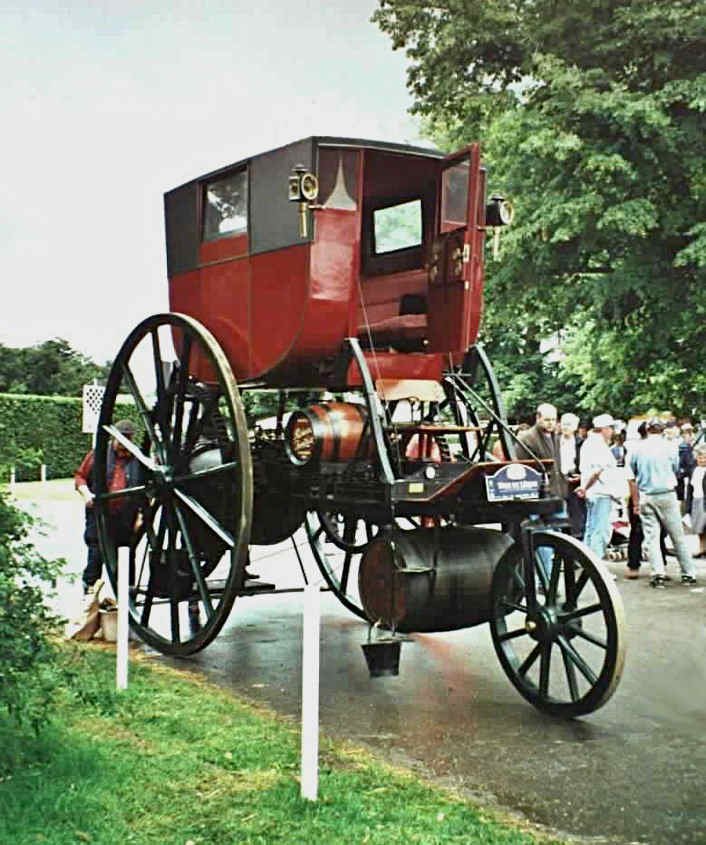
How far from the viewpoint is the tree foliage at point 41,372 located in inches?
1890

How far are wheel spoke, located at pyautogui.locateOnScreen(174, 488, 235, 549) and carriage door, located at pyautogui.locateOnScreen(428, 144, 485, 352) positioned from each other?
2.02m

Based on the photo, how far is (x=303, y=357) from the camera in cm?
759

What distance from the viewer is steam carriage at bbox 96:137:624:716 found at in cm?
677

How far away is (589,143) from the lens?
770 inches

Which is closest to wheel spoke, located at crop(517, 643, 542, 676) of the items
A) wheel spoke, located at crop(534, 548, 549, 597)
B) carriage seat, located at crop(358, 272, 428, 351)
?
wheel spoke, located at crop(534, 548, 549, 597)

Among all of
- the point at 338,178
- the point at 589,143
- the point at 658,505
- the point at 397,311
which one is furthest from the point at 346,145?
the point at 589,143

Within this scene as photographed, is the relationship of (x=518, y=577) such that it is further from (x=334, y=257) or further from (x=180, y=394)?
(x=180, y=394)

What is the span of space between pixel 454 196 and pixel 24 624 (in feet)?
14.7

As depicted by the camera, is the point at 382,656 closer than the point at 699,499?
Yes

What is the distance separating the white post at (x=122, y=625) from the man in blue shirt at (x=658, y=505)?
6.72m

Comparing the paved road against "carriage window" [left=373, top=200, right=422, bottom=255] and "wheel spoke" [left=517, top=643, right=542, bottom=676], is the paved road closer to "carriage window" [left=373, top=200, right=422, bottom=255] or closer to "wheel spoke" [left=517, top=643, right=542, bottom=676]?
"wheel spoke" [left=517, top=643, right=542, bottom=676]

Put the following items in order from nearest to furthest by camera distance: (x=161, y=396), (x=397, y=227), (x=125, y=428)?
(x=161, y=396) → (x=397, y=227) → (x=125, y=428)

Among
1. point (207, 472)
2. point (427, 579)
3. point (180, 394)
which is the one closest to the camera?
point (427, 579)

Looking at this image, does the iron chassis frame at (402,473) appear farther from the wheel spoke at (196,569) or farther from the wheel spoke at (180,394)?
the wheel spoke at (196,569)
